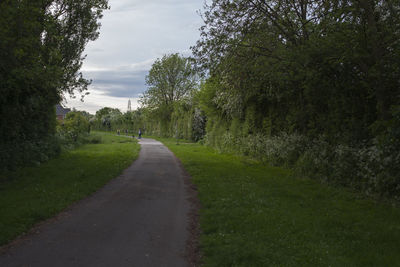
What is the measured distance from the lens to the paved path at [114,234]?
4895 millimetres

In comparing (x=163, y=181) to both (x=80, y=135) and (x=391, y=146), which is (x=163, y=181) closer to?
(x=391, y=146)

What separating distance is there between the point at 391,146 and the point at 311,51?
12.8 ft

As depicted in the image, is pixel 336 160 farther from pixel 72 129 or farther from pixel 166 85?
pixel 166 85

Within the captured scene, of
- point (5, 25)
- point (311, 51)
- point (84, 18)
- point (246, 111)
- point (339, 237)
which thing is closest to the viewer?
point (339, 237)

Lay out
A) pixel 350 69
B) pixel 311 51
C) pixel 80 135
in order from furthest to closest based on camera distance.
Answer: pixel 80 135, pixel 350 69, pixel 311 51

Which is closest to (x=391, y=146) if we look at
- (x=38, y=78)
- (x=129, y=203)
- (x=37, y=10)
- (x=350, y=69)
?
(x=350, y=69)

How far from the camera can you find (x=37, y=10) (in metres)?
9.75

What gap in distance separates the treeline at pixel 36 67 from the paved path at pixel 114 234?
5.37m

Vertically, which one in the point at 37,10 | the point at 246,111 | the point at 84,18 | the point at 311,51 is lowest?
the point at 246,111

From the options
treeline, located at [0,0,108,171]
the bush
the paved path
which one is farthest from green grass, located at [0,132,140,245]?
the bush

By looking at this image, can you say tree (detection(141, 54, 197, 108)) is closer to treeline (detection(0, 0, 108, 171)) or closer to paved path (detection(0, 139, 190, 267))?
treeline (detection(0, 0, 108, 171))

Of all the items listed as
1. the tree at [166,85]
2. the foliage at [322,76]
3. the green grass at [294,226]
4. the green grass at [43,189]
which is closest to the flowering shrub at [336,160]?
the foliage at [322,76]

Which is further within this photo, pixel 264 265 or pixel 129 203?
pixel 129 203

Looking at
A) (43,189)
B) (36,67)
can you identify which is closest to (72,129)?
(36,67)
